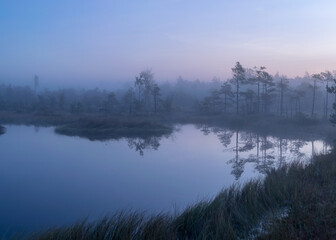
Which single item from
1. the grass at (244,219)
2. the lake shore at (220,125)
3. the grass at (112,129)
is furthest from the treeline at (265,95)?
the grass at (244,219)

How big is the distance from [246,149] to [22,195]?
1085cm

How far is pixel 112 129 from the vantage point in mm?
22281

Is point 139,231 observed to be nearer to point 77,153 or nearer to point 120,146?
point 77,153

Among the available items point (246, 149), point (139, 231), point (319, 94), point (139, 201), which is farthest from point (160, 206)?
point (319, 94)

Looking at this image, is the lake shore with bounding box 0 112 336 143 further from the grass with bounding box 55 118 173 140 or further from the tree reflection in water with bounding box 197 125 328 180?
the tree reflection in water with bounding box 197 125 328 180

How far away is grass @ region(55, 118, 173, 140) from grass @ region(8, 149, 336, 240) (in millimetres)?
15608

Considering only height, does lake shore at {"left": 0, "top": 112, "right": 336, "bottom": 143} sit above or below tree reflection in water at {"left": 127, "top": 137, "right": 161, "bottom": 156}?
above

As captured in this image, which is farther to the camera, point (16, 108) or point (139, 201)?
point (16, 108)

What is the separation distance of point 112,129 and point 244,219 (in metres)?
18.5

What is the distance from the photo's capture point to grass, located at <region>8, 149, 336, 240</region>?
384 centimetres

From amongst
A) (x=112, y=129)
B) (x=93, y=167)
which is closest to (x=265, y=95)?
(x=112, y=129)

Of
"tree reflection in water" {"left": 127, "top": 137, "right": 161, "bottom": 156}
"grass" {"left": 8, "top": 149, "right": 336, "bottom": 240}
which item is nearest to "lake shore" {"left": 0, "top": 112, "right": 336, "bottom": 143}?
"tree reflection in water" {"left": 127, "top": 137, "right": 161, "bottom": 156}

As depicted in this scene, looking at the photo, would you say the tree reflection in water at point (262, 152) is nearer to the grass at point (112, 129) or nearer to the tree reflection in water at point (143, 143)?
the tree reflection in water at point (143, 143)

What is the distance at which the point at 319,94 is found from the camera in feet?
125
